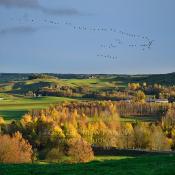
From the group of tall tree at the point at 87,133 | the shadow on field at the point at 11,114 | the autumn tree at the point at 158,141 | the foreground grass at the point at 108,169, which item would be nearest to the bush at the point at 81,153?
the group of tall tree at the point at 87,133

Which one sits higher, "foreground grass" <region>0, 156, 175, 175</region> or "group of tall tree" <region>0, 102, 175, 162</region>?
"foreground grass" <region>0, 156, 175, 175</region>

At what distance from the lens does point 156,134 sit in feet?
407

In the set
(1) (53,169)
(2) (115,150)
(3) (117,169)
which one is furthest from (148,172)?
(2) (115,150)

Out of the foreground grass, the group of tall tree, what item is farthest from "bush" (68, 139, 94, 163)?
the foreground grass

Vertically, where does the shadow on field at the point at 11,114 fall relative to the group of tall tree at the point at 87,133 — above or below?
above

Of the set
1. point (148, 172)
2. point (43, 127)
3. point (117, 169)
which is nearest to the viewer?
point (148, 172)

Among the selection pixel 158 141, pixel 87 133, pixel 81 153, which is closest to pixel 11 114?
pixel 87 133

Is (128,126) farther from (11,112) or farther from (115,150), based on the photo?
(11,112)

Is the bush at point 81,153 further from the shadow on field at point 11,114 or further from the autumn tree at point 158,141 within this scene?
the shadow on field at point 11,114

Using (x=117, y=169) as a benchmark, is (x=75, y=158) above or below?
below

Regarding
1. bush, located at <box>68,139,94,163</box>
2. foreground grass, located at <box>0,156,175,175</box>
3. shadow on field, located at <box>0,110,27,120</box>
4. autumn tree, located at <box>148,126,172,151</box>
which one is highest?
foreground grass, located at <box>0,156,175,175</box>

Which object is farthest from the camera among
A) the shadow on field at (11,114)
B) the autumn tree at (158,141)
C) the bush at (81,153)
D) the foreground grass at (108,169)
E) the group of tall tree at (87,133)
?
the shadow on field at (11,114)

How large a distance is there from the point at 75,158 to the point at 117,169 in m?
46.6

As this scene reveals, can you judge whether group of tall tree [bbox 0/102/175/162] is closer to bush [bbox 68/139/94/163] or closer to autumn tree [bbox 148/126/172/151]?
autumn tree [bbox 148/126/172/151]
